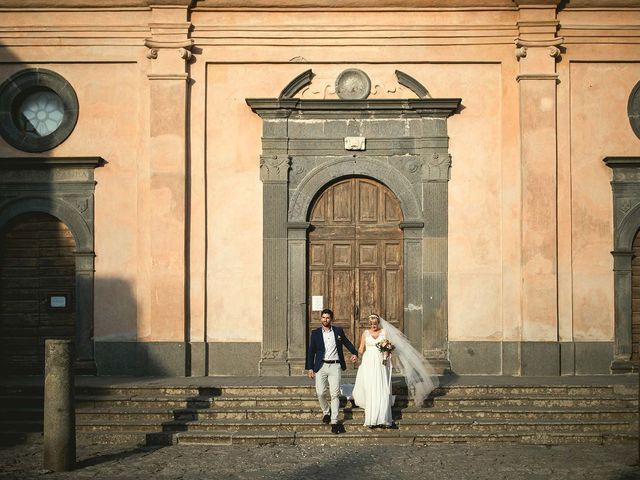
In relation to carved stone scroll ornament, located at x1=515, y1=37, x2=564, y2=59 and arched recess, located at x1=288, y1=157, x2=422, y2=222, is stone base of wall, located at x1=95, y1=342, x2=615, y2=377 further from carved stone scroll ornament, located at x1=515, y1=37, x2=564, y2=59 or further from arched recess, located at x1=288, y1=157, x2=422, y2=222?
carved stone scroll ornament, located at x1=515, y1=37, x2=564, y2=59

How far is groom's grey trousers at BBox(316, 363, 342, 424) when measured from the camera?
1269 centimetres

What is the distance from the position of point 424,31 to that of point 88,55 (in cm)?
585

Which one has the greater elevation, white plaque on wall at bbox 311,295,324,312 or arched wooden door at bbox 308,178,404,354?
arched wooden door at bbox 308,178,404,354

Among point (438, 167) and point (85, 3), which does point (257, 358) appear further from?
point (85, 3)

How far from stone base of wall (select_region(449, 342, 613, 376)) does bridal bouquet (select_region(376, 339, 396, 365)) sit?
3119mm

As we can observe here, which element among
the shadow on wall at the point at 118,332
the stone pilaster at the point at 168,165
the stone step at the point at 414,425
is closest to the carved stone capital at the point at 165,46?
the stone pilaster at the point at 168,165

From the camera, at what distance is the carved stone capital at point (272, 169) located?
16031mm

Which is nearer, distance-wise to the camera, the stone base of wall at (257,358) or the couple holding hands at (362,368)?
the couple holding hands at (362,368)

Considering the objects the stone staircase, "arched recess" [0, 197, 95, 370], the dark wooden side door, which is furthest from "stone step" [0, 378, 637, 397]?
the dark wooden side door

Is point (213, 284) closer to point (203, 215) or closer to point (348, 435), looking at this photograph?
point (203, 215)

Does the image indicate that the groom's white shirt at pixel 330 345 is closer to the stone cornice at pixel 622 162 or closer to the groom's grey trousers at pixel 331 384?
the groom's grey trousers at pixel 331 384

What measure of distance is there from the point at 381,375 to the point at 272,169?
473 cm

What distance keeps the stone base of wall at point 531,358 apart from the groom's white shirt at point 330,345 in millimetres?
3638

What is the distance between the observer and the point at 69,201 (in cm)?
1611
